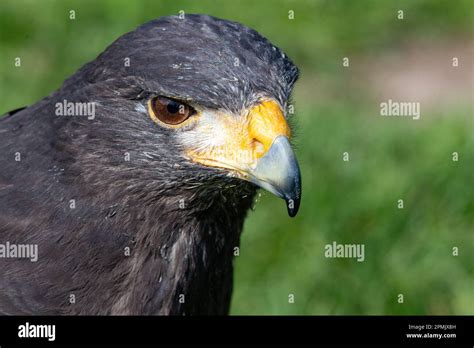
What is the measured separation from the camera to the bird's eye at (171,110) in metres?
4.84

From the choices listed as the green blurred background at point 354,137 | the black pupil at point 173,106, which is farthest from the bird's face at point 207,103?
the green blurred background at point 354,137

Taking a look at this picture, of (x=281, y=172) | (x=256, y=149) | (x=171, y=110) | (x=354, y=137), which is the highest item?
(x=354, y=137)

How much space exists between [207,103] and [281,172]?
1.50 feet

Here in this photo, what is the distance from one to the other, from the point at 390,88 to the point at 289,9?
1.18 m

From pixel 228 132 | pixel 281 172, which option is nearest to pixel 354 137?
pixel 228 132

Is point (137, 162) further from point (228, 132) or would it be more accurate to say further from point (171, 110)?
point (228, 132)

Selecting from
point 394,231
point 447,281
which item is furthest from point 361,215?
point 447,281

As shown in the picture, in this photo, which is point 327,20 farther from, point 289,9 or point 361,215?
point 361,215

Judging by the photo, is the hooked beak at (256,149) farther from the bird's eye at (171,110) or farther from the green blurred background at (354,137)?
the green blurred background at (354,137)

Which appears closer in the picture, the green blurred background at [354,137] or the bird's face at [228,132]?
the bird's face at [228,132]

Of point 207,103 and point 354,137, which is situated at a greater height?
point 354,137

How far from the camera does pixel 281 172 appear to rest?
4695mm

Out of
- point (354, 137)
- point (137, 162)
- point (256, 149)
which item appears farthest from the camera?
point (354, 137)

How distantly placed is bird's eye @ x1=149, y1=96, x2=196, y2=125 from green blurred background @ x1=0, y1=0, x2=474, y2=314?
40.1 inches
